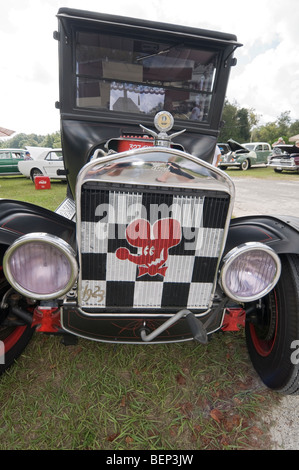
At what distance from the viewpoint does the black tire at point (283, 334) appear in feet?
4.47

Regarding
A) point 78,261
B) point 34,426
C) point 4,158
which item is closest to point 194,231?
point 78,261

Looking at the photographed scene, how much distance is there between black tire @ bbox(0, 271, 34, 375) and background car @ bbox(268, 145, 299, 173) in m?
15.2

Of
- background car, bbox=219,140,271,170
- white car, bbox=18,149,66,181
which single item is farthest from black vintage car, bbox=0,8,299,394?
background car, bbox=219,140,271,170

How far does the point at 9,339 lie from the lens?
1.62 meters

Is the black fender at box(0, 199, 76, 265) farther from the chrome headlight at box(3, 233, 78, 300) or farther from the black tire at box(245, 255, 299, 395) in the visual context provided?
the black tire at box(245, 255, 299, 395)

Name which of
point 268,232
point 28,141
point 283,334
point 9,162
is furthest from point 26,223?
point 28,141

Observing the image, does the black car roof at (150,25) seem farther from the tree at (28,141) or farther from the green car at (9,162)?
the tree at (28,141)

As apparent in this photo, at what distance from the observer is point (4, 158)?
1112cm

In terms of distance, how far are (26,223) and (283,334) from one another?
1517 millimetres

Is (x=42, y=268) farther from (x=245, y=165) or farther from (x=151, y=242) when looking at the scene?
(x=245, y=165)

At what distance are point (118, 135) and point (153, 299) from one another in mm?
1567

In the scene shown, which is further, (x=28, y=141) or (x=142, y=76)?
(x=28, y=141)

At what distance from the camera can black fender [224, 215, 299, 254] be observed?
4.29 feet

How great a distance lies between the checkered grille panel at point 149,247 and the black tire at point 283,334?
438 mm
